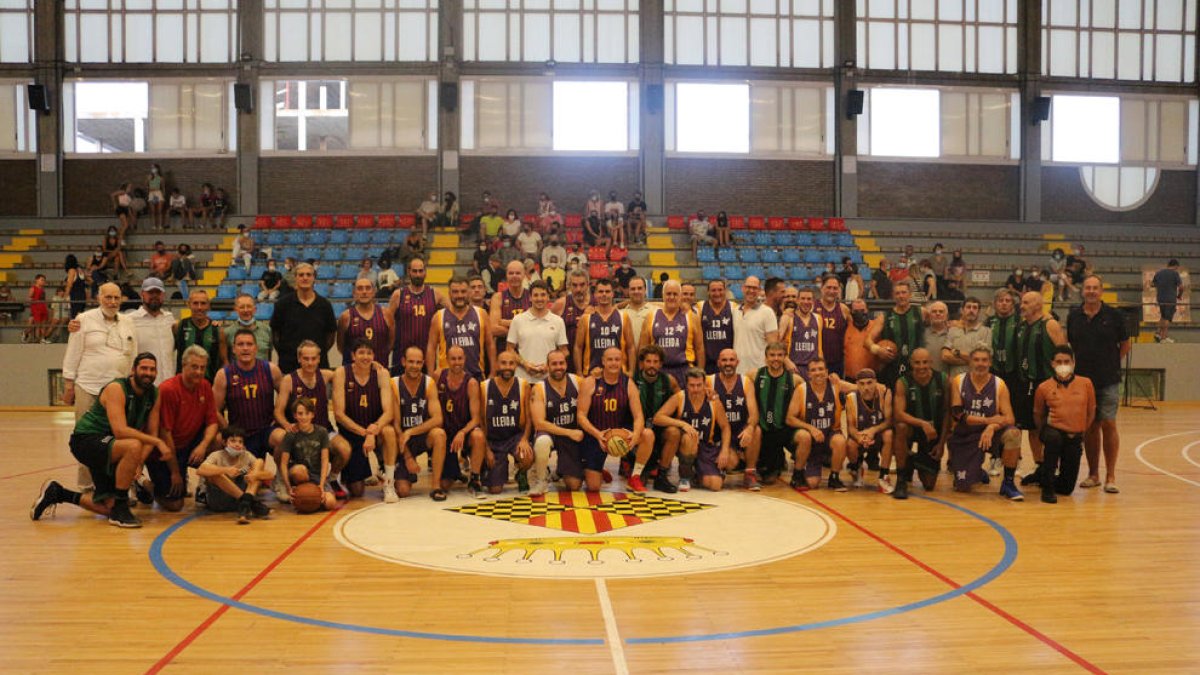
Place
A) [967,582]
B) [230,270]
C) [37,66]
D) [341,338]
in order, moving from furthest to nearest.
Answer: [37,66]
[230,270]
[341,338]
[967,582]

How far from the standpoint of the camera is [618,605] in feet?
16.8

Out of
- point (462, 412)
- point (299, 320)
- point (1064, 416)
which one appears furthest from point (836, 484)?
point (299, 320)

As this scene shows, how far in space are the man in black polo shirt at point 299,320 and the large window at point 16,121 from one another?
705 inches

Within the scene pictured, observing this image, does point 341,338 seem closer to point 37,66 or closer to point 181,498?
point 181,498

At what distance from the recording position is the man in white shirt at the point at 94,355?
761cm

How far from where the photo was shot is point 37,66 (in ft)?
73.3

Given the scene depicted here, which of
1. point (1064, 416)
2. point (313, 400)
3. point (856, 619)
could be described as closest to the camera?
point (856, 619)

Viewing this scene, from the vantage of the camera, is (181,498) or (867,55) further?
(867,55)

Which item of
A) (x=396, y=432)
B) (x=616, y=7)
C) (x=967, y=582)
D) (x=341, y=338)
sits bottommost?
(x=967, y=582)

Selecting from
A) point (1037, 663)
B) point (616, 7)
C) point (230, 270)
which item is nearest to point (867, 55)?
point (616, 7)

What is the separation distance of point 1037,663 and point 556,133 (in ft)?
65.0

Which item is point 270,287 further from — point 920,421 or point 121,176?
point 920,421

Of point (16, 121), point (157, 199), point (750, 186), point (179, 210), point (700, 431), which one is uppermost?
point (16, 121)

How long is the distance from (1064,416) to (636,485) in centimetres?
354
